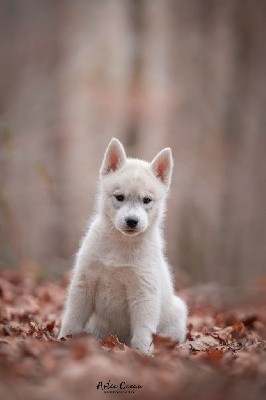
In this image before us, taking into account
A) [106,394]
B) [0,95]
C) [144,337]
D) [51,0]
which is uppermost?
[51,0]

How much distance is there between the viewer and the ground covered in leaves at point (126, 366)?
340cm

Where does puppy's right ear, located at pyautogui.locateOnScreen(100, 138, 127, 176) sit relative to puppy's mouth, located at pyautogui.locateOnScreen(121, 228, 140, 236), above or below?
above

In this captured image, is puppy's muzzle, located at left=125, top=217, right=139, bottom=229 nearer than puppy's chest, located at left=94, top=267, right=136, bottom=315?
Yes

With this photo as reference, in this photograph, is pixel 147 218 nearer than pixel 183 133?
Yes

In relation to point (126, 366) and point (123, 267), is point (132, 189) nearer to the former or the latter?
point (123, 267)

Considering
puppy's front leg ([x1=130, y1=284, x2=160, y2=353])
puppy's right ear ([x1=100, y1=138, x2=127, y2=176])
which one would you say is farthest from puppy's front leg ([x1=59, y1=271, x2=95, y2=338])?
puppy's right ear ([x1=100, y1=138, x2=127, y2=176])

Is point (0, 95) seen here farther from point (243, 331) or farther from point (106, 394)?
point (106, 394)

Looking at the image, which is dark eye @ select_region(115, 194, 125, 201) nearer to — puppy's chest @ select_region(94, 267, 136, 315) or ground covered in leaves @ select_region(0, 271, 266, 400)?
puppy's chest @ select_region(94, 267, 136, 315)

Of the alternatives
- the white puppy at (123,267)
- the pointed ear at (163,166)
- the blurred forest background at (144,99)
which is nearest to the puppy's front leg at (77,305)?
the white puppy at (123,267)

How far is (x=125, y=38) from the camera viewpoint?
19812mm

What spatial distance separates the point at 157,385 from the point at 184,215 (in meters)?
13.2

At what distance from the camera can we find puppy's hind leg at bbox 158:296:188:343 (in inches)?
228

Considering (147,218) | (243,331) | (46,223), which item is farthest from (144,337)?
(46,223)

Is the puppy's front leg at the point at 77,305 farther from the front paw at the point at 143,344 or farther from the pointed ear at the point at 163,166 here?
the pointed ear at the point at 163,166
